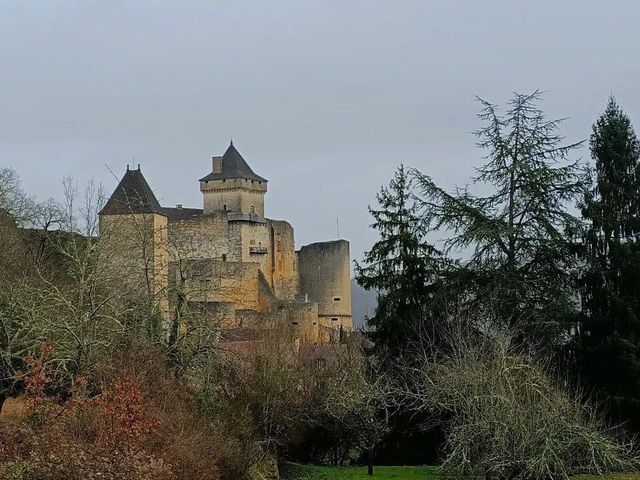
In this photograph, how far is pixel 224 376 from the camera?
25.0 metres

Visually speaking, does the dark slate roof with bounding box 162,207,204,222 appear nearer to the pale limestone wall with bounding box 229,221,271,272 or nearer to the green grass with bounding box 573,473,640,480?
the pale limestone wall with bounding box 229,221,271,272

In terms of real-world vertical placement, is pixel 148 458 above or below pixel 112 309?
below

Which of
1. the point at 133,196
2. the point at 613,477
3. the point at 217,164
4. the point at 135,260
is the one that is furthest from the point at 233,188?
the point at 613,477

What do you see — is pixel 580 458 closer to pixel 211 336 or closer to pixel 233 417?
pixel 233 417

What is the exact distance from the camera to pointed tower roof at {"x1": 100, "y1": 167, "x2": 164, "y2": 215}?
41256 mm

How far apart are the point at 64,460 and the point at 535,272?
55.6 feet

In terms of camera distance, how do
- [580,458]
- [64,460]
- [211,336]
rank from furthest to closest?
[211,336] → [580,458] → [64,460]

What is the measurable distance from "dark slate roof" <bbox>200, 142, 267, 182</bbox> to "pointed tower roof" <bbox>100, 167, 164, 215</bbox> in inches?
606

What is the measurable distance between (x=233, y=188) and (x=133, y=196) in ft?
59.0

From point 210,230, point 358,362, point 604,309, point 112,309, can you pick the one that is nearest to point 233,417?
point 112,309

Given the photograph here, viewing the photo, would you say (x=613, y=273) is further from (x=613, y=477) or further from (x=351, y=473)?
(x=351, y=473)

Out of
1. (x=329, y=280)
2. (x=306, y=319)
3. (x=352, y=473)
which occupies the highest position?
(x=329, y=280)

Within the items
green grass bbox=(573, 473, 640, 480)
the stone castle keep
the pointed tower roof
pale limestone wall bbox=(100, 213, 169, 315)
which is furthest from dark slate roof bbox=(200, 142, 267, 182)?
green grass bbox=(573, 473, 640, 480)

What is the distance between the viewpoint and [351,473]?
24.9 metres
